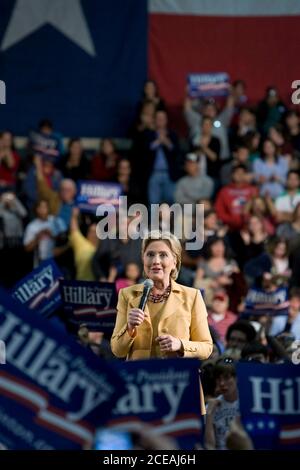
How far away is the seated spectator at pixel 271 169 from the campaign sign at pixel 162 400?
34.5 ft

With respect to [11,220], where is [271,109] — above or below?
above

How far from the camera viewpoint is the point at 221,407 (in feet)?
26.0

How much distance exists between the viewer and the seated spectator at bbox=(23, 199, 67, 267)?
15.3 m

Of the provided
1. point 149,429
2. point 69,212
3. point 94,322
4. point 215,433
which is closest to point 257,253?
point 69,212

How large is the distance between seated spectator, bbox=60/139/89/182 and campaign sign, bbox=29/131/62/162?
0.21m

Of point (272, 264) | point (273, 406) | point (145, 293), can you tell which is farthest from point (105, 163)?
point (273, 406)

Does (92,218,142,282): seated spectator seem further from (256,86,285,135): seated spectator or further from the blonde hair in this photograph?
the blonde hair

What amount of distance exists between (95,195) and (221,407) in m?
7.44

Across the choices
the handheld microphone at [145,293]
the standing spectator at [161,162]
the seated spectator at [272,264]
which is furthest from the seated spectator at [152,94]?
the handheld microphone at [145,293]

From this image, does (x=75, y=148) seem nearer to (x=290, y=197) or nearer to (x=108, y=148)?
(x=108, y=148)

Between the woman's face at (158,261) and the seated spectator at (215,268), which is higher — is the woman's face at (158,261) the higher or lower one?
the higher one

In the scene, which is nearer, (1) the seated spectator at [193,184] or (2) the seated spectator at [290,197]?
(2) the seated spectator at [290,197]

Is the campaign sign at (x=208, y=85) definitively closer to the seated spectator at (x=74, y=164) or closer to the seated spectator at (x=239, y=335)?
the seated spectator at (x=74, y=164)

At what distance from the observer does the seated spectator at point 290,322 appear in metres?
12.9
